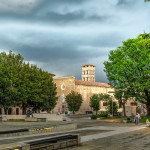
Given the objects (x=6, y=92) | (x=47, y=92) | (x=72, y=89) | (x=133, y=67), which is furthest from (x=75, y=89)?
(x=133, y=67)

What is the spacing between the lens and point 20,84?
4953 centimetres

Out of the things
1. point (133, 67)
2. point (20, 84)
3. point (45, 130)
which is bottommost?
point (45, 130)

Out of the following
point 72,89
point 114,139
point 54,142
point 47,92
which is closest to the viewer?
point 54,142

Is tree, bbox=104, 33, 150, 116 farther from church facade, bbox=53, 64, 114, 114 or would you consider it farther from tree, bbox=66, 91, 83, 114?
church facade, bbox=53, 64, 114, 114

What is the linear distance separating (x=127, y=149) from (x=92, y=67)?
16059cm

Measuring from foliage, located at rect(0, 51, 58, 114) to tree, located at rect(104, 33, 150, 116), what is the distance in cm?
1839

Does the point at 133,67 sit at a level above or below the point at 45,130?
above

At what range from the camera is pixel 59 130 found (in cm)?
2345

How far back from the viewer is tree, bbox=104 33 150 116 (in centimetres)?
3835

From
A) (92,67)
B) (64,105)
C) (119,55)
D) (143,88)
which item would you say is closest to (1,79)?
(119,55)

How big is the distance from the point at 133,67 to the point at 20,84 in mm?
24983

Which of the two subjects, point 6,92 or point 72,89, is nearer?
point 6,92

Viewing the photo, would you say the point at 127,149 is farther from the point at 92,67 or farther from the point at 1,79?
the point at 92,67

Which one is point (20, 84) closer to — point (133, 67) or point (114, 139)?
point (133, 67)
